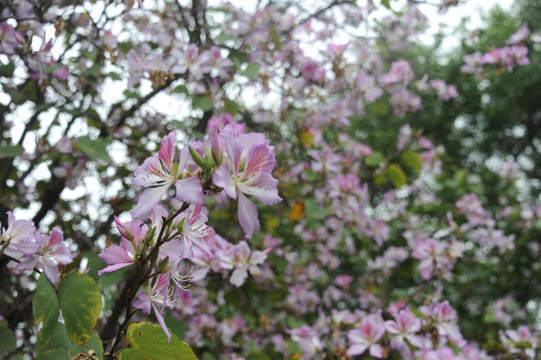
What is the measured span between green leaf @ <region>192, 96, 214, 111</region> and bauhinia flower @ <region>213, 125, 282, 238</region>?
114 centimetres

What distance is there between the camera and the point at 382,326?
1.51 m

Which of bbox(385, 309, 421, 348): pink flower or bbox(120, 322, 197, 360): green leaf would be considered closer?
bbox(120, 322, 197, 360): green leaf

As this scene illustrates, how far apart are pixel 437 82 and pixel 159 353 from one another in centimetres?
327

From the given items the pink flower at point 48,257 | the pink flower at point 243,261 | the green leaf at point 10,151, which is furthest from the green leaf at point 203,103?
the pink flower at point 48,257

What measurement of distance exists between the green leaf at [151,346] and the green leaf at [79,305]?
0.26 ft

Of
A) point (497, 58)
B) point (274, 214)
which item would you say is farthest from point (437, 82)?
point (274, 214)

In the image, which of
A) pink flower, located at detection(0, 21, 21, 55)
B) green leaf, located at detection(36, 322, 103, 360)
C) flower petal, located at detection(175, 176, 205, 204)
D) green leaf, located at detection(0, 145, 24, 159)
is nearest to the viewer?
flower petal, located at detection(175, 176, 205, 204)

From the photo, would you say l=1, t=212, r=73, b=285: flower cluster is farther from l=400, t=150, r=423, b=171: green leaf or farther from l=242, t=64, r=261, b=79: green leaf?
l=400, t=150, r=423, b=171: green leaf

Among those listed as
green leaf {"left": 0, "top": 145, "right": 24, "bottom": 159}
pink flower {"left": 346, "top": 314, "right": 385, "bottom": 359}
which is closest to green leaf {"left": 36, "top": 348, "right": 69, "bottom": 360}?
green leaf {"left": 0, "top": 145, "right": 24, "bottom": 159}

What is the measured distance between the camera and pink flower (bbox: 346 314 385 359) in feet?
4.87

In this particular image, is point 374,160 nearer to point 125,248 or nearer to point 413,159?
point 413,159

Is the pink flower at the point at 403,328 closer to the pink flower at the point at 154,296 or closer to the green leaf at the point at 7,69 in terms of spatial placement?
the pink flower at the point at 154,296

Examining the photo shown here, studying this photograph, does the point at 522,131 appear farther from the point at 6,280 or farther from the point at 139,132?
the point at 6,280

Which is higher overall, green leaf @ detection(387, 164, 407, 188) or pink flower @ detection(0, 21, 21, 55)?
pink flower @ detection(0, 21, 21, 55)
